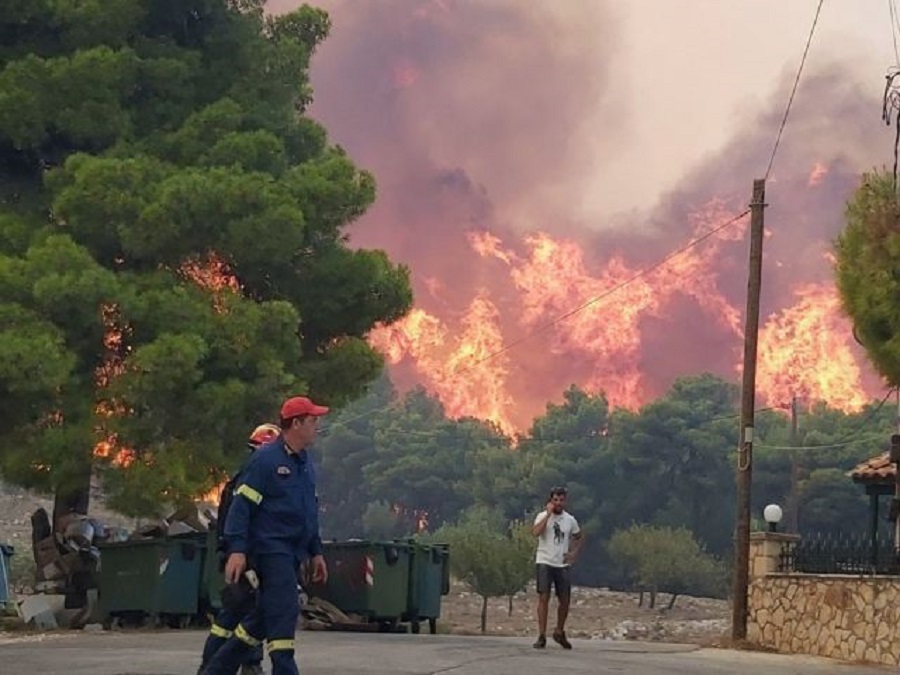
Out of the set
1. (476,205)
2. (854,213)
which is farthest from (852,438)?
(854,213)

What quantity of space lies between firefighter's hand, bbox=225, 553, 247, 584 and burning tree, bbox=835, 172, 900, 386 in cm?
1204

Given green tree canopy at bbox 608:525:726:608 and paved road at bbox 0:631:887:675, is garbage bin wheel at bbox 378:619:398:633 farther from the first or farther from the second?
green tree canopy at bbox 608:525:726:608

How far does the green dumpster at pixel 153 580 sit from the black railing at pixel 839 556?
8.09 metres

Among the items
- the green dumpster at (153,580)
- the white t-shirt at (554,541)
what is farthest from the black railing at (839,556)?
the green dumpster at (153,580)

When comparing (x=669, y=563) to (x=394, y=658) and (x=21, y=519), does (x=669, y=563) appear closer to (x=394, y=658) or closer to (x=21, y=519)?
(x=21, y=519)

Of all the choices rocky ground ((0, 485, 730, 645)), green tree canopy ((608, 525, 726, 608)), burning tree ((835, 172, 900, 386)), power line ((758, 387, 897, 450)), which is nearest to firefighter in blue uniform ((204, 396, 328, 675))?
burning tree ((835, 172, 900, 386))

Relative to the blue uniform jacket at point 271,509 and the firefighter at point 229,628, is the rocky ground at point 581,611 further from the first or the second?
the blue uniform jacket at point 271,509

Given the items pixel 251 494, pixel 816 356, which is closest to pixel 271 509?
pixel 251 494

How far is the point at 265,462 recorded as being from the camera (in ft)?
28.8

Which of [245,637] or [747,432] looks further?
[747,432]

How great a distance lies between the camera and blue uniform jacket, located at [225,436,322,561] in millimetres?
8641

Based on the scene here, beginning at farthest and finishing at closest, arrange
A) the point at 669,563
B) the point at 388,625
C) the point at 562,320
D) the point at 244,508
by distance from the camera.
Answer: the point at 562,320 → the point at 669,563 → the point at 388,625 → the point at 244,508

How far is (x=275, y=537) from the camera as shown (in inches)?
343

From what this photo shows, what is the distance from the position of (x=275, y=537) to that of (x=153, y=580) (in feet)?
37.3
